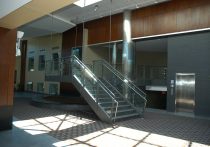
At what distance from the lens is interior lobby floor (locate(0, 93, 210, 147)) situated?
17.9 feet

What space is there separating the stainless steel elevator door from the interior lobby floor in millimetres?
1724

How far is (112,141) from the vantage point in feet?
18.6

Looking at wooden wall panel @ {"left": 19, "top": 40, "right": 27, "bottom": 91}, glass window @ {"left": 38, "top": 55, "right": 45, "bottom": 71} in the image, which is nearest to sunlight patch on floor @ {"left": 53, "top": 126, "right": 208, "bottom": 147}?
glass window @ {"left": 38, "top": 55, "right": 45, "bottom": 71}

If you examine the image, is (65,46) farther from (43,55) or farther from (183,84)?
(183,84)

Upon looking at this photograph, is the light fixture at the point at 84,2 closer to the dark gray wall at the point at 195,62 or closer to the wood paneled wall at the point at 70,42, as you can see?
the wood paneled wall at the point at 70,42

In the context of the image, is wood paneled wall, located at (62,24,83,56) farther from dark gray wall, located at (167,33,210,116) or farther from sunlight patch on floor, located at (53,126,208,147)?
sunlight patch on floor, located at (53,126,208,147)

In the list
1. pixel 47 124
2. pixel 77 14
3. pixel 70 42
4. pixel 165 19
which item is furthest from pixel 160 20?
pixel 70 42

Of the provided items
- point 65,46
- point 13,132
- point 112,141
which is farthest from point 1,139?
point 65,46

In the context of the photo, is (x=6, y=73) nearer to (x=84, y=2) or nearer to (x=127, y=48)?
(x=84, y=2)

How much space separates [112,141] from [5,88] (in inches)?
125

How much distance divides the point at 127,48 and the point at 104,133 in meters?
6.31

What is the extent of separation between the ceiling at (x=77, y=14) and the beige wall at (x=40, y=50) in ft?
7.37

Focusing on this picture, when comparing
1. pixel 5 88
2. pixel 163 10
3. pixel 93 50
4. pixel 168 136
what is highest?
pixel 163 10

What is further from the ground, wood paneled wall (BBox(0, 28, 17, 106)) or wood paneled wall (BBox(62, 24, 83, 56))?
wood paneled wall (BBox(62, 24, 83, 56))
